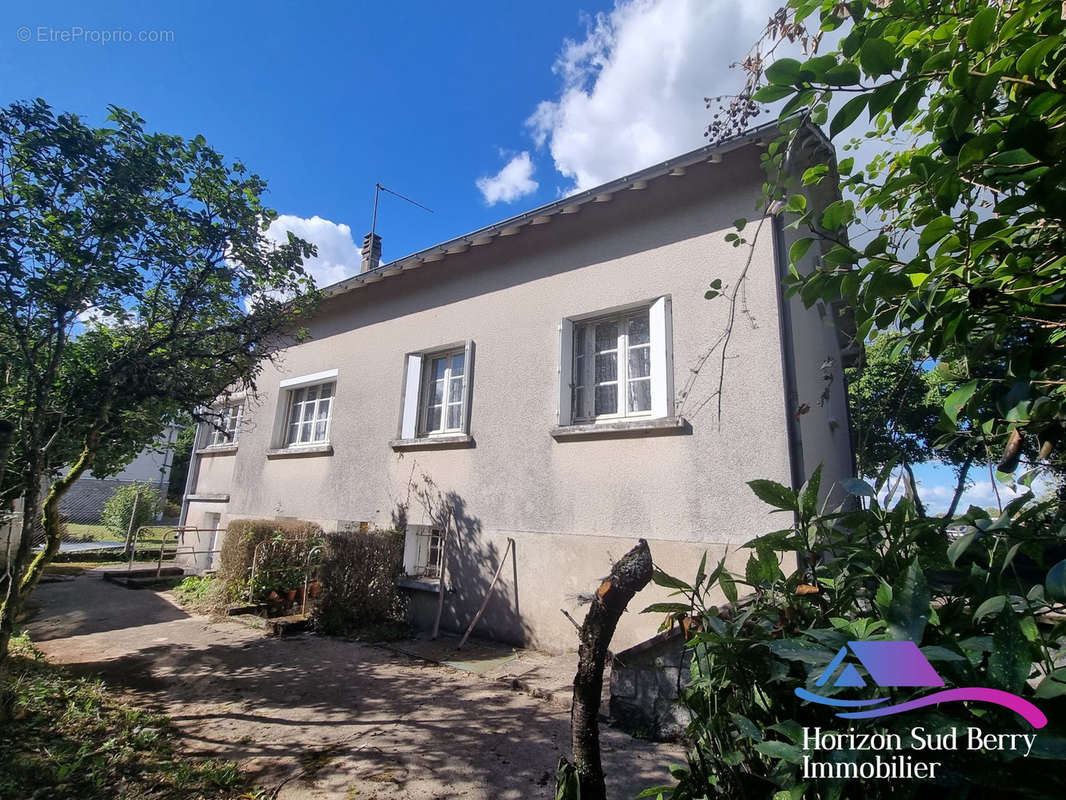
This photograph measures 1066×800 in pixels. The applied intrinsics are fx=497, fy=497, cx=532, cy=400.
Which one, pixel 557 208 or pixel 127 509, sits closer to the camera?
pixel 557 208

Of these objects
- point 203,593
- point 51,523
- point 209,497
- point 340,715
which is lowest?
point 340,715

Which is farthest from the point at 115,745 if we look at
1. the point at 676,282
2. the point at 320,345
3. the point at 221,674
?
the point at 320,345

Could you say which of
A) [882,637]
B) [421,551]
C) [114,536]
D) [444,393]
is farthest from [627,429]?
[114,536]

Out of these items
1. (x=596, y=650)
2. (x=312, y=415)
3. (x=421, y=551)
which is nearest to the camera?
(x=596, y=650)

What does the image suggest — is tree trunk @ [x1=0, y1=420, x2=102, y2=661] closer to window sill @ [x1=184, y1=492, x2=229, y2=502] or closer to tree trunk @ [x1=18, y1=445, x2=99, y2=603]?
tree trunk @ [x1=18, y1=445, x2=99, y2=603]

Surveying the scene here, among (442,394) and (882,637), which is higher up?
(442,394)

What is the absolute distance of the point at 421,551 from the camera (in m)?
7.37

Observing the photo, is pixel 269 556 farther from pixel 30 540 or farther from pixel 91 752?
pixel 91 752

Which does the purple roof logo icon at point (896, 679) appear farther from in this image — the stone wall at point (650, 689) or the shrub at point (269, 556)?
the shrub at point (269, 556)

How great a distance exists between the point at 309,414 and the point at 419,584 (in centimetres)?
462

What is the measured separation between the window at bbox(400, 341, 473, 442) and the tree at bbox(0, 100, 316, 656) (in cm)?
255

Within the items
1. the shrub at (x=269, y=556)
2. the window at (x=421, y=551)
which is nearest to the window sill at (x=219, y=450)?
the shrub at (x=269, y=556)

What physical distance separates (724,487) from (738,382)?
1053mm

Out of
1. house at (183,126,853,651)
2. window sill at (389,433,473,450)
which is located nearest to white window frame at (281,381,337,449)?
house at (183,126,853,651)
